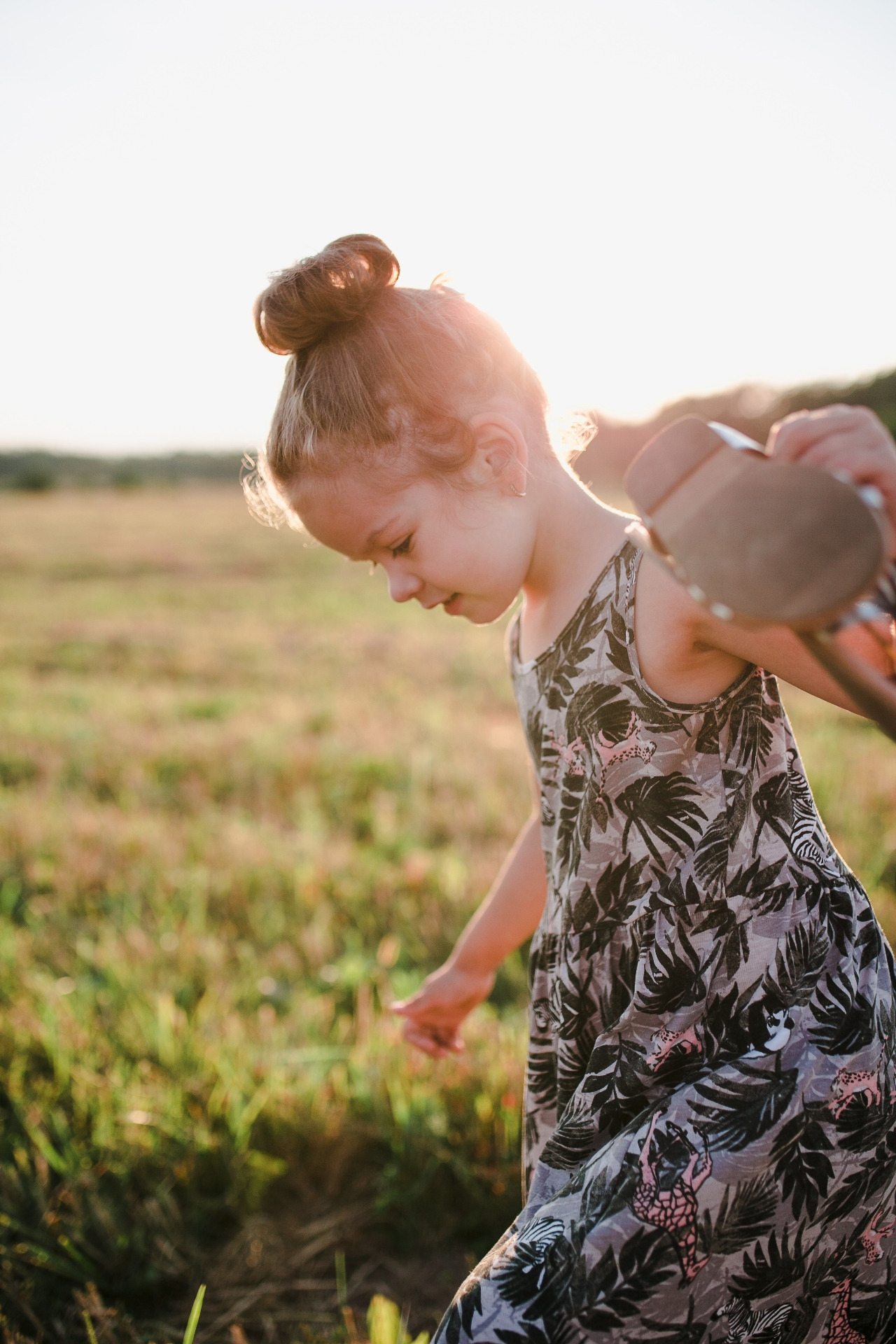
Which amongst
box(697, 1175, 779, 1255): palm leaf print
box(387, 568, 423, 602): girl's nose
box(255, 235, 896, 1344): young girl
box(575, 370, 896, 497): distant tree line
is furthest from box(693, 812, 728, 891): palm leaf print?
box(575, 370, 896, 497): distant tree line

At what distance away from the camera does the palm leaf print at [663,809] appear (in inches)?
47.8

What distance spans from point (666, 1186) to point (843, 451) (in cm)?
86

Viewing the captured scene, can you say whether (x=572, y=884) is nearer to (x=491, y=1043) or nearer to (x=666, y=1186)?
(x=666, y=1186)

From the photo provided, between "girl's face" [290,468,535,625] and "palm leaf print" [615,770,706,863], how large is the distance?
1.33ft

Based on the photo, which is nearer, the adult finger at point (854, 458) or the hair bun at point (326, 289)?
the adult finger at point (854, 458)

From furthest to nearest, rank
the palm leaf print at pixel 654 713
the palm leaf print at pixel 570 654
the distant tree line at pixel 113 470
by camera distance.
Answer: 1. the distant tree line at pixel 113 470
2. the palm leaf print at pixel 570 654
3. the palm leaf print at pixel 654 713

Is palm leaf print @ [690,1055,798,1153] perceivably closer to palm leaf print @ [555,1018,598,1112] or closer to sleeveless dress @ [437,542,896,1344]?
sleeveless dress @ [437,542,896,1344]

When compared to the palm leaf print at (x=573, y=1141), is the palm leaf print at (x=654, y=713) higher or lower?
higher

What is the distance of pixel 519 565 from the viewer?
142 centimetres

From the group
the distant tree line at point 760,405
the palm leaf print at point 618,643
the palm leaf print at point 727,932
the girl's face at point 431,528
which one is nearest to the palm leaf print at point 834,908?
the palm leaf print at point 727,932

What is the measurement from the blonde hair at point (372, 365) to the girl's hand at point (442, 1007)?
107cm

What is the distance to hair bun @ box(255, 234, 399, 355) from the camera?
131cm

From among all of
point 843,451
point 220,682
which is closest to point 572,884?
point 843,451

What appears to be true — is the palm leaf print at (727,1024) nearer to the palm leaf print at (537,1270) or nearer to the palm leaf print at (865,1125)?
the palm leaf print at (865,1125)
